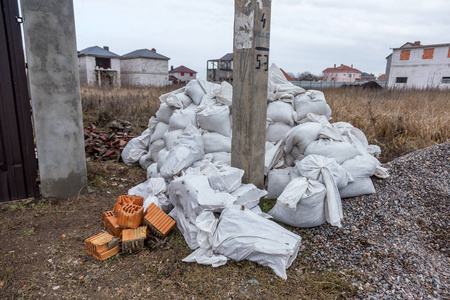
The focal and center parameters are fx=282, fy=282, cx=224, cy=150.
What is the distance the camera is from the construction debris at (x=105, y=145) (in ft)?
15.0

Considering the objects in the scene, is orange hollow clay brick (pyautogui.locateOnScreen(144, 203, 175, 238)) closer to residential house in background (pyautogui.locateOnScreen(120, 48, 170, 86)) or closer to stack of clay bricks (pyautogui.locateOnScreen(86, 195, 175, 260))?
stack of clay bricks (pyautogui.locateOnScreen(86, 195, 175, 260))

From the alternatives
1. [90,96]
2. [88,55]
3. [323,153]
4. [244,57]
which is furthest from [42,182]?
[88,55]

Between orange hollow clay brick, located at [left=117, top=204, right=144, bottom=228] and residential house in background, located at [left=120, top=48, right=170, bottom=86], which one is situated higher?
residential house in background, located at [left=120, top=48, right=170, bottom=86]

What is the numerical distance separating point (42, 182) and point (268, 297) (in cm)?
255

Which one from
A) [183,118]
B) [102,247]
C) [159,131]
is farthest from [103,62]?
[102,247]

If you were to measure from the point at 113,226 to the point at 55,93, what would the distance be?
1507mm

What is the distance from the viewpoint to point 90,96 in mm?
8430

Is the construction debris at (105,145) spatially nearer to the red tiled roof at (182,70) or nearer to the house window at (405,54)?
the house window at (405,54)

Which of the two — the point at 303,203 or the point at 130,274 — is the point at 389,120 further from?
the point at 130,274

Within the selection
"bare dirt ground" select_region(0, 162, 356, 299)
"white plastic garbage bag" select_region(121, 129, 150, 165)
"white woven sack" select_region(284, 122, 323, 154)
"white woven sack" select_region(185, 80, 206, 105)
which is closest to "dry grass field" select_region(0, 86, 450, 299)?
"bare dirt ground" select_region(0, 162, 356, 299)

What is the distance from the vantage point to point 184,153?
2936mm

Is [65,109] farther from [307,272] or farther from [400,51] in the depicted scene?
[400,51]

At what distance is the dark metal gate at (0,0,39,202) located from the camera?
263 centimetres

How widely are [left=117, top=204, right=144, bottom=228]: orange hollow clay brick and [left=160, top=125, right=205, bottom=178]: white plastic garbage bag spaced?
1.88ft
